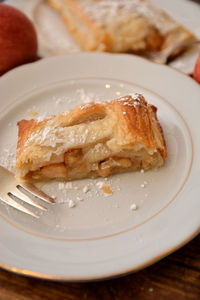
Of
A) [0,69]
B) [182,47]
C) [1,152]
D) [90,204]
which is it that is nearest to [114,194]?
[90,204]

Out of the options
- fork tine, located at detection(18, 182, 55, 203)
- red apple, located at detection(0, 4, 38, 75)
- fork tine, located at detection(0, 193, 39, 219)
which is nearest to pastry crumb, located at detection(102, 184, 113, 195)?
fork tine, located at detection(18, 182, 55, 203)

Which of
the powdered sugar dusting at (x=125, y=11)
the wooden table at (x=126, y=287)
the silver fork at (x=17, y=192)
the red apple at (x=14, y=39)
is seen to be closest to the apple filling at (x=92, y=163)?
the silver fork at (x=17, y=192)

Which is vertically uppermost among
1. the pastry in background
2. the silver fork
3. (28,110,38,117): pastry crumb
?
the pastry in background

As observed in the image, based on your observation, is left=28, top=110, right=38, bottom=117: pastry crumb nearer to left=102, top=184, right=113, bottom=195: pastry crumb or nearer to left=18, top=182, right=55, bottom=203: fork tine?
left=18, top=182, right=55, bottom=203: fork tine

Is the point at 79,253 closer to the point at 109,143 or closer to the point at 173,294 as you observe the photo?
the point at 173,294

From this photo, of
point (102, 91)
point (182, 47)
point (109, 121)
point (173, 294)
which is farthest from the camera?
point (182, 47)

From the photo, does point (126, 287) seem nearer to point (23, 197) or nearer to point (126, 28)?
point (23, 197)

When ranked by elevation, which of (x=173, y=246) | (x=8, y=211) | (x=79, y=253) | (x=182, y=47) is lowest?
(x=8, y=211)
